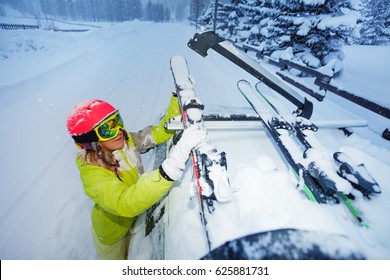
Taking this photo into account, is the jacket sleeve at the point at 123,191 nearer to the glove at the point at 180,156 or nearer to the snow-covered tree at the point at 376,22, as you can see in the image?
the glove at the point at 180,156

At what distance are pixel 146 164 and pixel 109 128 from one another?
70.5 inches

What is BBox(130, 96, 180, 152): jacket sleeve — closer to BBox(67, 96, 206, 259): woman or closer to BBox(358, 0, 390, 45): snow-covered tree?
BBox(67, 96, 206, 259): woman

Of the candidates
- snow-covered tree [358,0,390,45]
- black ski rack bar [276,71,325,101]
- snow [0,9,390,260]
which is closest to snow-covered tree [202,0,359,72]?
black ski rack bar [276,71,325,101]

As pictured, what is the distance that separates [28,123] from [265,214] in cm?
542

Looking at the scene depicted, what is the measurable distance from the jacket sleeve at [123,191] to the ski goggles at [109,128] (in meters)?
0.28

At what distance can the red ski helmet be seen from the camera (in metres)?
1.78

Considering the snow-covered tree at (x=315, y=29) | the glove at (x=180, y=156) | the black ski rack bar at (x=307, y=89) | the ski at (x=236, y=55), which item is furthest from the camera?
the snow-covered tree at (x=315, y=29)

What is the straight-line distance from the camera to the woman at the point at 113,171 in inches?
58.8

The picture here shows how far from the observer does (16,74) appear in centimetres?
762

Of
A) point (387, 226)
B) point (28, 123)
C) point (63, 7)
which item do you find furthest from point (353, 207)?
point (63, 7)

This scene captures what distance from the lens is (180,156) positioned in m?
1.48

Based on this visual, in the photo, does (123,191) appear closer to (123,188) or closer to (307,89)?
(123,188)

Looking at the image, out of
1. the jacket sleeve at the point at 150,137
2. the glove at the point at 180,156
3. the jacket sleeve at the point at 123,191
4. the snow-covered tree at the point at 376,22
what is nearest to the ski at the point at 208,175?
the glove at the point at 180,156

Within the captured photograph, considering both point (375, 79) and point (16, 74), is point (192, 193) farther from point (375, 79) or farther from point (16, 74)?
point (375, 79)
